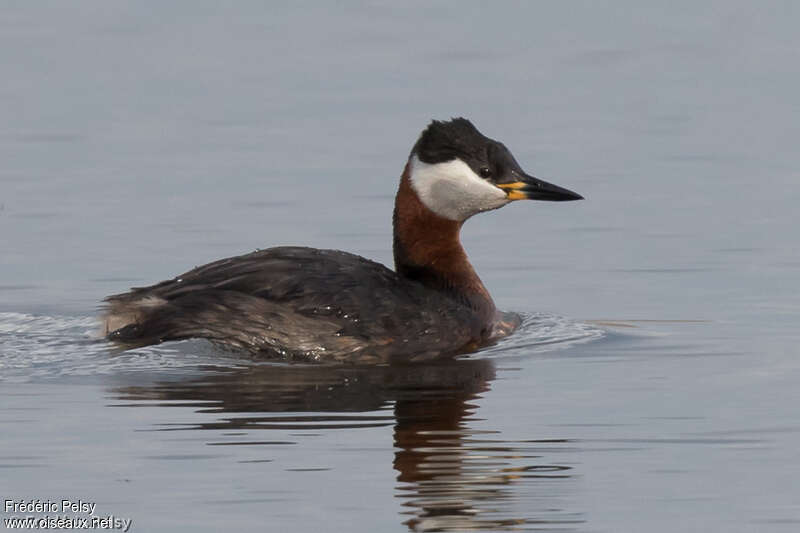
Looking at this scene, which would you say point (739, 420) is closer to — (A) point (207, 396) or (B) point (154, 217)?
(A) point (207, 396)

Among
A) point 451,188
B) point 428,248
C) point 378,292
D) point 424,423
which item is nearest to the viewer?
point 424,423

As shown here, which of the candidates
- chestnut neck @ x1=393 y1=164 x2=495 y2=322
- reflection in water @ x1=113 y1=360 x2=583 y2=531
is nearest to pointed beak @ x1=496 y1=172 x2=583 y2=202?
chestnut neck @ x1=393 y1=164 x2=495 y2=322

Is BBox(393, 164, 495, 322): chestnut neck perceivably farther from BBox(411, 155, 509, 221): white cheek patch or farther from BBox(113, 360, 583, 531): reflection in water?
BBox(113, 360, 583, 531): reflection in water

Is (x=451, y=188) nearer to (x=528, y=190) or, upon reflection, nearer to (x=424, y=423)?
(x=528, y=190)

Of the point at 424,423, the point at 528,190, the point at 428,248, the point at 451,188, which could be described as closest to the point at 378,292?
the point at 428,248

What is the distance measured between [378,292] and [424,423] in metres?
2.33

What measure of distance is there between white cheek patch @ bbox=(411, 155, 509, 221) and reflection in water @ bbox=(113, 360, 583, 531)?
126 cm

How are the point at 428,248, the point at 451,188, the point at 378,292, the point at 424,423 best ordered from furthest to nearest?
the point at 428,248
the point at 451,188
the point at 378,292
the point at 424,423

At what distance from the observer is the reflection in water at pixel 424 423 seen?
28.3 ft

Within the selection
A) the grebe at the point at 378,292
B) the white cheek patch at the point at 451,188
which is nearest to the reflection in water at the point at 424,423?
the grebe at the point at 378,292

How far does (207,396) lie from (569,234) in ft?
15.8

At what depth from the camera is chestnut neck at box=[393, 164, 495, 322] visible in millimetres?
13055

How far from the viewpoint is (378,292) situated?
1244cm

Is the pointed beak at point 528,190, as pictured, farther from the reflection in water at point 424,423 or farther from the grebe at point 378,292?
the reflection in water at point 424,423
